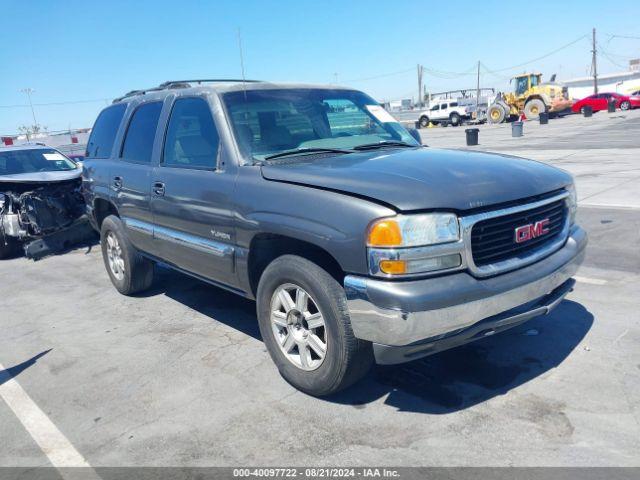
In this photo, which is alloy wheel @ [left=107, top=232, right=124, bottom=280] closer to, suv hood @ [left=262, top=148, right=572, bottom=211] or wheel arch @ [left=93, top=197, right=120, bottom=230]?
wheel arch @ [left=93, top=197, right=120, bottom=230]

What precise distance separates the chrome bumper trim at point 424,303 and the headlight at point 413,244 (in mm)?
70

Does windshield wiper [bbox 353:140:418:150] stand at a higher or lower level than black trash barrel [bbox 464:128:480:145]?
higher

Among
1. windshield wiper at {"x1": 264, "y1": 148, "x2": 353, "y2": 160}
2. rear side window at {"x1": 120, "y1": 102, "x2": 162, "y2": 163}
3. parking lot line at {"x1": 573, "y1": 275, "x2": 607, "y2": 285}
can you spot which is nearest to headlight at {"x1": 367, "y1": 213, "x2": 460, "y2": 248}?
windshield wiper at {"x1": 264, "y1": 148, "x2": 353, "y2": 160}

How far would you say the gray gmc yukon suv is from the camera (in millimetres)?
2785

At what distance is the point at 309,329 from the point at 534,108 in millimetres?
37949

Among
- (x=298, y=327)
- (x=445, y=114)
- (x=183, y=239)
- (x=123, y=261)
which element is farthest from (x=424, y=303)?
(x=445, y=114)

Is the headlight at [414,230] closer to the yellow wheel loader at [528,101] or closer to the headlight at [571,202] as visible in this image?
the headlight at [571,202]

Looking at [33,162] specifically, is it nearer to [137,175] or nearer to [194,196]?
[137,175]

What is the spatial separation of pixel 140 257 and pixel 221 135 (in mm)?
2192

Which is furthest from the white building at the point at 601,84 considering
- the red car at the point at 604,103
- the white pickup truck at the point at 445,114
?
the white pickup truck at the point at 445,114

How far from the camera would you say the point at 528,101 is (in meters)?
37.8

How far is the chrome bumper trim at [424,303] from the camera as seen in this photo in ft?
8.89

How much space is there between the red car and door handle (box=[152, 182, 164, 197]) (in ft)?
136

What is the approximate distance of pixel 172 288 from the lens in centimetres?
611
